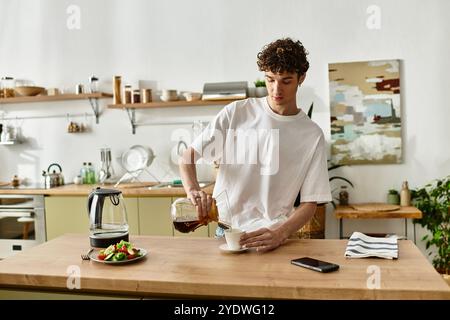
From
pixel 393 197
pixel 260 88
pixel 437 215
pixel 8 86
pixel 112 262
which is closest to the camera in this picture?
pixel 112 262

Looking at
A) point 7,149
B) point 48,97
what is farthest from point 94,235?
point 7,149

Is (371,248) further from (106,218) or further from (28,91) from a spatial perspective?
(28,91)

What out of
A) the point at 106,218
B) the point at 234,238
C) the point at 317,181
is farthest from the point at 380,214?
the point at 106,218

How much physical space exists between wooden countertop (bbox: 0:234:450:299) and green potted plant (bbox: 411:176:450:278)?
6.98ft

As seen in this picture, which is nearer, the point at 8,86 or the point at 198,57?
the point at 198,57

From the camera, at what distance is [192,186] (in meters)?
2.17

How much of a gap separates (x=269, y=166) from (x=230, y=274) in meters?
0.76

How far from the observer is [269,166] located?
2268mm

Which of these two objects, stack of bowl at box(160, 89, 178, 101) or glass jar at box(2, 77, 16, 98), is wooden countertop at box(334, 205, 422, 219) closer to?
stack of bowl at box(160, 89, 178, 101)

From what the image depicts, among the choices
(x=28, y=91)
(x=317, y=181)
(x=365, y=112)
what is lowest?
(x=317, y=181)

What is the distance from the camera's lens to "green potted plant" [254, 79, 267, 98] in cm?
436

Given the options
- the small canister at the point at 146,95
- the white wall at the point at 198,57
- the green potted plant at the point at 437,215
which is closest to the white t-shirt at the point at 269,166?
the green potted plant at the point at 437,215

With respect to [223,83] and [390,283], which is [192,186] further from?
[223,83]
